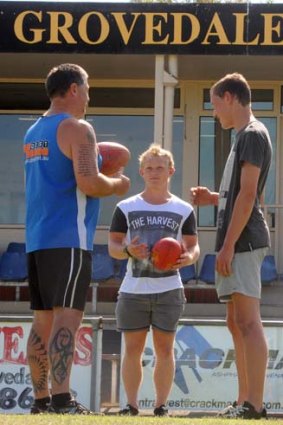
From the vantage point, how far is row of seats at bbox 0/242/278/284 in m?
13.4

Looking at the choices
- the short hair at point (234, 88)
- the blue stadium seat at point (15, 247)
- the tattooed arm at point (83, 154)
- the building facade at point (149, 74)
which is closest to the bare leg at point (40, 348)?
the tattooed arm at point (83, 154)

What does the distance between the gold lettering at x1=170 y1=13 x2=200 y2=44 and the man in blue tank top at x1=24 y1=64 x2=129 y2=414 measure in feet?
22.5

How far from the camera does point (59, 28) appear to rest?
12531 millimetres

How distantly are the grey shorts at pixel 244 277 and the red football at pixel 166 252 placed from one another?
44 cm

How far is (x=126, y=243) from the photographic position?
6.75 m

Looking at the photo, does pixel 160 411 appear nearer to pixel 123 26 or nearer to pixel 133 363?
pixel 133 363

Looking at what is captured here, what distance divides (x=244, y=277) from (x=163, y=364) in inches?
44.5

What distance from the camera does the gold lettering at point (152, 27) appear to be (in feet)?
40.9

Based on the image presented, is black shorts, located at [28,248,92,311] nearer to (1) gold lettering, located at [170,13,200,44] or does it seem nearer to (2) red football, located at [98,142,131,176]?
(2) red football, located at [98,142,131,176]

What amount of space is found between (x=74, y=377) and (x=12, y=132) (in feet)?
25.0

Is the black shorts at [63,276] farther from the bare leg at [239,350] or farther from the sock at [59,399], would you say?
the bare leg at [239,350]

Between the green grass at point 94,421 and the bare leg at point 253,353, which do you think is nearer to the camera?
the green grass at point 94,421

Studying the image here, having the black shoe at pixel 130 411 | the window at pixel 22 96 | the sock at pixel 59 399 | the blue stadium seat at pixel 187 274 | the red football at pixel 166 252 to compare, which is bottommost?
the black shoe at pixel 130 411

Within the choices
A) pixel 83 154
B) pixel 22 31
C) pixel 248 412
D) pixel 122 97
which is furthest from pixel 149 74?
pixel 248 412
